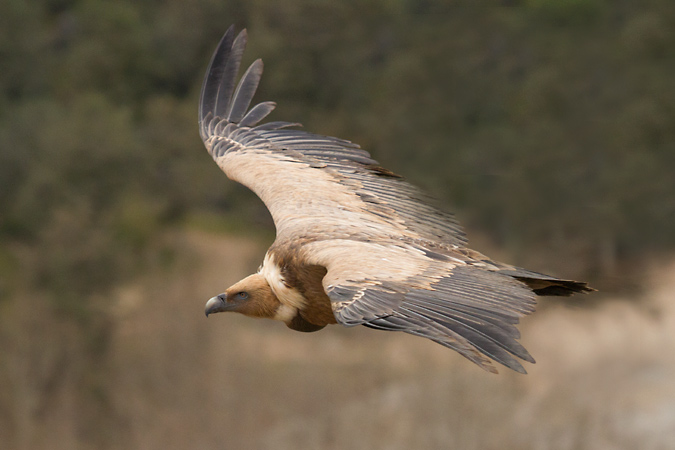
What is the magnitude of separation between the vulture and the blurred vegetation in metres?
9.36

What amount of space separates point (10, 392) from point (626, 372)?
603 inches

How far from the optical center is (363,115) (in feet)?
84.6

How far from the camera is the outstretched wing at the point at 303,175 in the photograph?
6430mm

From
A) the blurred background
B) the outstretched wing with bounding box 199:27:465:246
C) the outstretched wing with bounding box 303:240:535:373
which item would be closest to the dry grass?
the blurred background

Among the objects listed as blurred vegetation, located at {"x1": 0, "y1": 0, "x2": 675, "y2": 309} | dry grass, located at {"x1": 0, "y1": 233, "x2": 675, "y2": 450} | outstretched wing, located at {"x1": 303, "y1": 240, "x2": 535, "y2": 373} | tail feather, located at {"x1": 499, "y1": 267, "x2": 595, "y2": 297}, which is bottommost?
outstretched wing, located at {"x1": 303, "y1": 240, "x2": 535, "y2": 373}

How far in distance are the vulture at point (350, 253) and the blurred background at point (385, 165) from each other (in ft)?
27.8

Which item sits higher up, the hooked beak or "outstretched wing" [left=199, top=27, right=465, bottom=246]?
"outstretched wing" [left=199, top=27, right=465, bottom=246]

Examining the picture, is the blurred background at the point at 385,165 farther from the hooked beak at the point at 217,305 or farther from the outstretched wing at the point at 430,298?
the outstretched wing at the point at 430,298

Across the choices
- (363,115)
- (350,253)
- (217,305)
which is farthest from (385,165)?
(350,253)

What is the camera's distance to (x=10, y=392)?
2447 centimetres

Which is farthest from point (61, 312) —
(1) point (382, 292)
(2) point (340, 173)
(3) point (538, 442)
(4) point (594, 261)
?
(1) point (382, 292)

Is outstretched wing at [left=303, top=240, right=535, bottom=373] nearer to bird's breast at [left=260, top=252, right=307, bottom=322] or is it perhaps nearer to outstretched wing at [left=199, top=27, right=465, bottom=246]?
bird's breast at [left=260, top=252, right=307, bottom=322]

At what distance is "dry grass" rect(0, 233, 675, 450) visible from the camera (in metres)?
19.8

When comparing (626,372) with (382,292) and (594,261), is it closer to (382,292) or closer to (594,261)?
(594,261)
